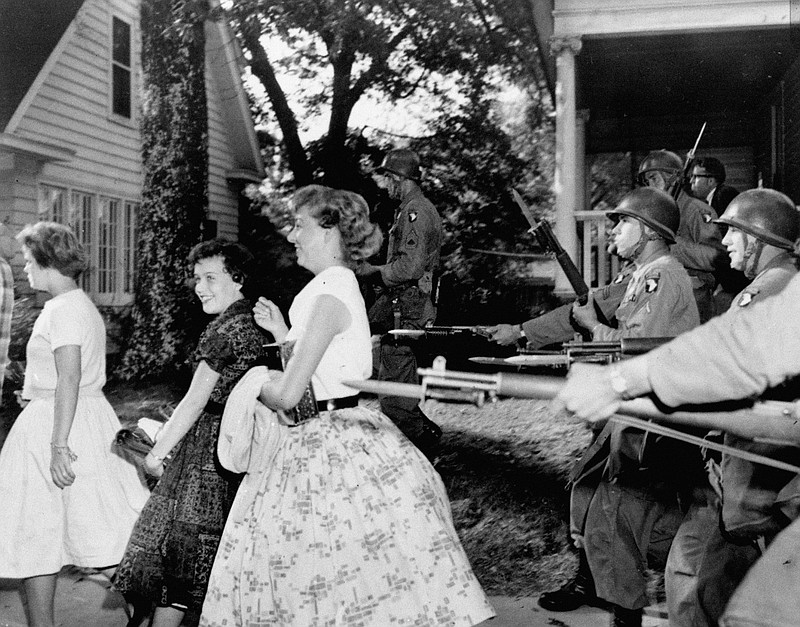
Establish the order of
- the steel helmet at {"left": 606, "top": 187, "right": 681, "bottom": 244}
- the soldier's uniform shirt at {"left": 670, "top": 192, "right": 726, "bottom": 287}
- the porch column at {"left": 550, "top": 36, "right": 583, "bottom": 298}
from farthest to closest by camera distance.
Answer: the porch column at {"left": 550, "top": 36, "right": 583, "bottom": 298} < the soldier's uniform shirt at {"left": 670, "top": 192, "right": 726, "bottom": 287} < the steel helmet at {"left": 606, "top": 187, "right": 681, "bottom": 244}

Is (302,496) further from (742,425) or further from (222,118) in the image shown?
(222,118)

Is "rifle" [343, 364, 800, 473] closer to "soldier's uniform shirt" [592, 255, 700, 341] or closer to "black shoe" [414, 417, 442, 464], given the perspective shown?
"soldier's uniform shirt" [592, 255, 700, 341]

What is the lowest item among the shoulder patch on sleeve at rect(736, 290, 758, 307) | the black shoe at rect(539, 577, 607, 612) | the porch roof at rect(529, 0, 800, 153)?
the black shoe at rect(539, 577, 607, 612)

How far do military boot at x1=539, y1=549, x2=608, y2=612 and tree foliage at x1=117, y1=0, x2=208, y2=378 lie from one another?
10.0 ft

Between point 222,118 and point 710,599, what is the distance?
4556mm

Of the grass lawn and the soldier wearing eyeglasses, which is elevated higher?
the soldier wearing eyeglasses

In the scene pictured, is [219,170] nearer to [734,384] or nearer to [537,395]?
[537,395]

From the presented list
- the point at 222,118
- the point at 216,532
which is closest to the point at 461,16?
the point at 222,118

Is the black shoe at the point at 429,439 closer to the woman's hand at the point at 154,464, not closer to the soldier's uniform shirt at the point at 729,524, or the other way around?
the woman's hand at the point at 154,464

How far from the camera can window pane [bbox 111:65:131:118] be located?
20.2ft

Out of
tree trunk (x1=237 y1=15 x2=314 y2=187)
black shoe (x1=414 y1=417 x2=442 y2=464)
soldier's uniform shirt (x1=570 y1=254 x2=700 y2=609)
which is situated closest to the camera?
soldier's uniform shirt (x1=570 y1=254 x2=700 y2=609)

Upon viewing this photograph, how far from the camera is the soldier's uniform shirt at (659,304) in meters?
3.80

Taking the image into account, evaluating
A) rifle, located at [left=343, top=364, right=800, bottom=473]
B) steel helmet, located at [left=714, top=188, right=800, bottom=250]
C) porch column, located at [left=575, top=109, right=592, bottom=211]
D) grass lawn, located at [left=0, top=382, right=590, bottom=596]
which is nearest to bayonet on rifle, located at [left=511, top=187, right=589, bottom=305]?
grass lawn, located at [left=0, top=382, right=590, bottom=596]

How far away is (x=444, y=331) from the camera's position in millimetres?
5324
